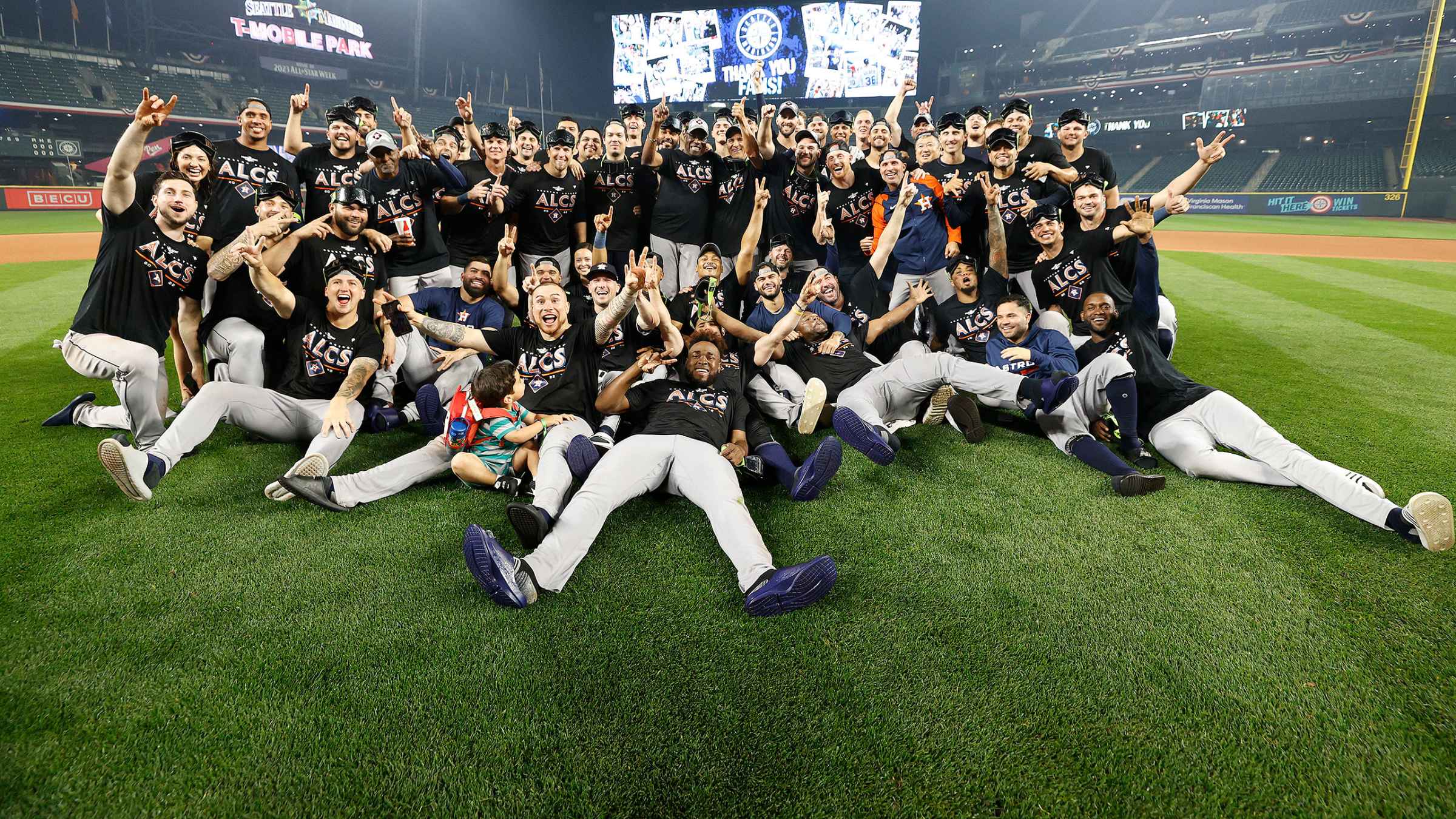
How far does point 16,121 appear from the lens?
26.8 metres

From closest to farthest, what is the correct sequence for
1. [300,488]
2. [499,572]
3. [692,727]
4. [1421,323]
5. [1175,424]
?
[692,727] < [499,572] < [300,488] < [1175,424] < [1421,323]

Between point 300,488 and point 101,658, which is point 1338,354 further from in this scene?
point 101,658

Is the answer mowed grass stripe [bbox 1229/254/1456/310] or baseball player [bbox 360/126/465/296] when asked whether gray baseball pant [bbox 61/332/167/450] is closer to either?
baseball player [bbox 360/126/465/296]

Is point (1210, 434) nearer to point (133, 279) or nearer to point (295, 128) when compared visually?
point (133, 279)

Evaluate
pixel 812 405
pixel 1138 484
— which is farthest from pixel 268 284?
pixel 1138 484

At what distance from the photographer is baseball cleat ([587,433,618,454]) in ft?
13.5

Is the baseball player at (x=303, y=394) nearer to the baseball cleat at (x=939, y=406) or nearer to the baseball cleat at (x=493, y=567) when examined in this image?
the baseball cleat at (x=493, y=567)

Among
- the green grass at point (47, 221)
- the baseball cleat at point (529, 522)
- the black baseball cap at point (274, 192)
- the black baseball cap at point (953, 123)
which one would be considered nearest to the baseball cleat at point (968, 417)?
the baseball cleat at point (529, 522)

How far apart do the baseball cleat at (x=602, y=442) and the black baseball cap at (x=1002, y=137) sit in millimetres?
4769

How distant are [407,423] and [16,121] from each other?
3601 centimetres

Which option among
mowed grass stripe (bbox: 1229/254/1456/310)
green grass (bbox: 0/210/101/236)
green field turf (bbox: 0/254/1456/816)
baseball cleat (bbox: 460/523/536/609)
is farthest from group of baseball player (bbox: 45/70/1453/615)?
green grass (bbox: 0/210/101/236)

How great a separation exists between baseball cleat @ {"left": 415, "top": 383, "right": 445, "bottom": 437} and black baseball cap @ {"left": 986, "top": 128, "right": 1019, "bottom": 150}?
551cm

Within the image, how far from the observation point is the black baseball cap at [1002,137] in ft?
20.6

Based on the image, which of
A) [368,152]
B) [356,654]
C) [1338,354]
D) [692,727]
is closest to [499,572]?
[356,654]
